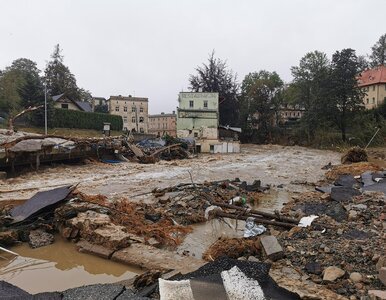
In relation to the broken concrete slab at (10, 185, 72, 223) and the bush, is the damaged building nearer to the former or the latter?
the bush

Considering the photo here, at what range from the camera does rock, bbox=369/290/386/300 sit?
4.00 meters

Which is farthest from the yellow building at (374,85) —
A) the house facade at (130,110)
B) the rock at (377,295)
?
the rock at (377,295)

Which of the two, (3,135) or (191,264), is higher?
(3,135)

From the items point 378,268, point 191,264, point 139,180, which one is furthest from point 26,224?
point 139,180

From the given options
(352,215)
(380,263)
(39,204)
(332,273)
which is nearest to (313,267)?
(332,273)

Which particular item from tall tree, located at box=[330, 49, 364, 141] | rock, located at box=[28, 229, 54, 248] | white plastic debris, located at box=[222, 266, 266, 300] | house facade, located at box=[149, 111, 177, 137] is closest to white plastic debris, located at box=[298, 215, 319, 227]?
white plastic debris, located at box=[222, 266, 266, 300]

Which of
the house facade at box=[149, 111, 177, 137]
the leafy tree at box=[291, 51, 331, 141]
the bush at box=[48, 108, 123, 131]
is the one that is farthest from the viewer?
the house facade at box=[149, 111, 177, 137]

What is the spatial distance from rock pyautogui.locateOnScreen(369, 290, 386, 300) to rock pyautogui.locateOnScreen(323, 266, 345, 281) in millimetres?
654

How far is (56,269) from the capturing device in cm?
637

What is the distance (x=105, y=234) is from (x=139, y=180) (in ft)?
38.0

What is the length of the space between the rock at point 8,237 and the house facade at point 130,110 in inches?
2824

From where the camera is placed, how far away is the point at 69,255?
6930 millimetres

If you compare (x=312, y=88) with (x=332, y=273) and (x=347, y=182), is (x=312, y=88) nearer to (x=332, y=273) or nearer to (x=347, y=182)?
(x=347, y=182)

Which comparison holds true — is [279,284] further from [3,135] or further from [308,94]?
[308,94]
